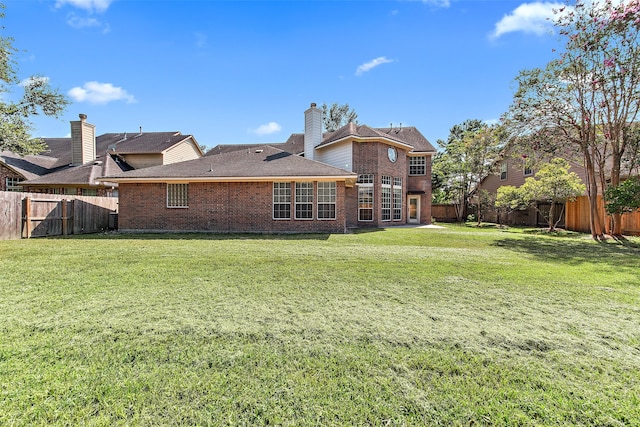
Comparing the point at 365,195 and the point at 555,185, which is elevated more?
the point at 555,185

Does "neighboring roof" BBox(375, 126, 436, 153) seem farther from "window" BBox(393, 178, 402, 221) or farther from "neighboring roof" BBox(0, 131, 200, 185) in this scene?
"neighboring roof" BBox(0, 131, 200, 185)

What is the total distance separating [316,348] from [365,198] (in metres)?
15.3

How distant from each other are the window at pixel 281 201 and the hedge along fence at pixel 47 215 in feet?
29.5

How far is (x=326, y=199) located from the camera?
1374 cm

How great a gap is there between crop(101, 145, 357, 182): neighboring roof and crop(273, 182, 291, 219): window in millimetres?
769

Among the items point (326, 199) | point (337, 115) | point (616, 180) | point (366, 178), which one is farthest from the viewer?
point (337, 115)

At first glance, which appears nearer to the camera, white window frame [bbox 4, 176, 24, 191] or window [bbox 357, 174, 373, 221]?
window [bbox 357, 174, 373, 221]

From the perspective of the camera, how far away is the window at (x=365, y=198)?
17.6m

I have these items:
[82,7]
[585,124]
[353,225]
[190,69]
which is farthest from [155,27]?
[585,124]

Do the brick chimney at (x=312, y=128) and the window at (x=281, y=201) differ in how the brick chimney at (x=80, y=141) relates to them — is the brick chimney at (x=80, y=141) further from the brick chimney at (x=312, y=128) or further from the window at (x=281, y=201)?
the window at (x=281, y=201)

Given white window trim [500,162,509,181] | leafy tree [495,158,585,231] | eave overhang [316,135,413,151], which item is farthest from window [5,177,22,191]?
white window trim [500,162,509,181]

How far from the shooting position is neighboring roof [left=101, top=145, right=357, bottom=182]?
12981 millimetres

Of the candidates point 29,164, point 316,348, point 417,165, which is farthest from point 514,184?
point 29,164

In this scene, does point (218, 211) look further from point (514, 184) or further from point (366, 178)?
point (514, 184)
